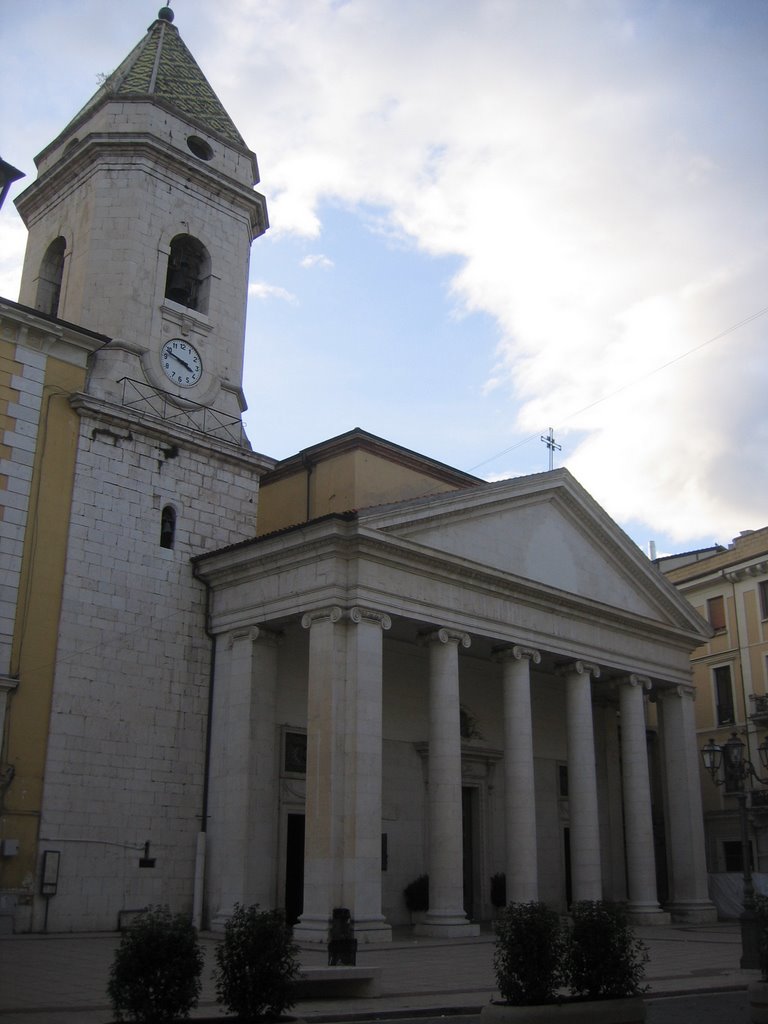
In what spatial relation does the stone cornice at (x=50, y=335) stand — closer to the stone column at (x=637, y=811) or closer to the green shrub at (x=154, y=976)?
the stone column at (x=637, y=811)

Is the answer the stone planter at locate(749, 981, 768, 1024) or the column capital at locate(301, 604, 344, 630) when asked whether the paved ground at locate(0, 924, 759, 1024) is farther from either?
the column capital at locate(301, 604, 344, 630)

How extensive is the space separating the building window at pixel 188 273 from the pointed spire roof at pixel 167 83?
130 inches

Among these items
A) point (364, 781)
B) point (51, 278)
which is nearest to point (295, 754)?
point (364, 781)

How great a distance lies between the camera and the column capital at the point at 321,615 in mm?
20891

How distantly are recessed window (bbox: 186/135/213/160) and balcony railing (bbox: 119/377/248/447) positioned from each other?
7.03 metres

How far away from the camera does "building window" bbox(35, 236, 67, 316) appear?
26797 mm

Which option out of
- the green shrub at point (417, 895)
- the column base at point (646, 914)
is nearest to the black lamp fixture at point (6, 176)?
the green shrub at point (417, 895)

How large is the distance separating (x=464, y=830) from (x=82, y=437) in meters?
14.4

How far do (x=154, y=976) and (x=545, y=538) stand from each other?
1943 centimetres

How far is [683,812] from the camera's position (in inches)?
1132

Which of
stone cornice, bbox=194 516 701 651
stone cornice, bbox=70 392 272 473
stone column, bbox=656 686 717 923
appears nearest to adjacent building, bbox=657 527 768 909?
stone column, bbox=656 686 717 923

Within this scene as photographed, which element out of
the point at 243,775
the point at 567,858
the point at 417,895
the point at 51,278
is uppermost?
the point at 51,278

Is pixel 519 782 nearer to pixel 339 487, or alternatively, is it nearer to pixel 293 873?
pixel 293 873

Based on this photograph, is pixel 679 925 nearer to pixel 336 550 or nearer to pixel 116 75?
pixel 336 550
